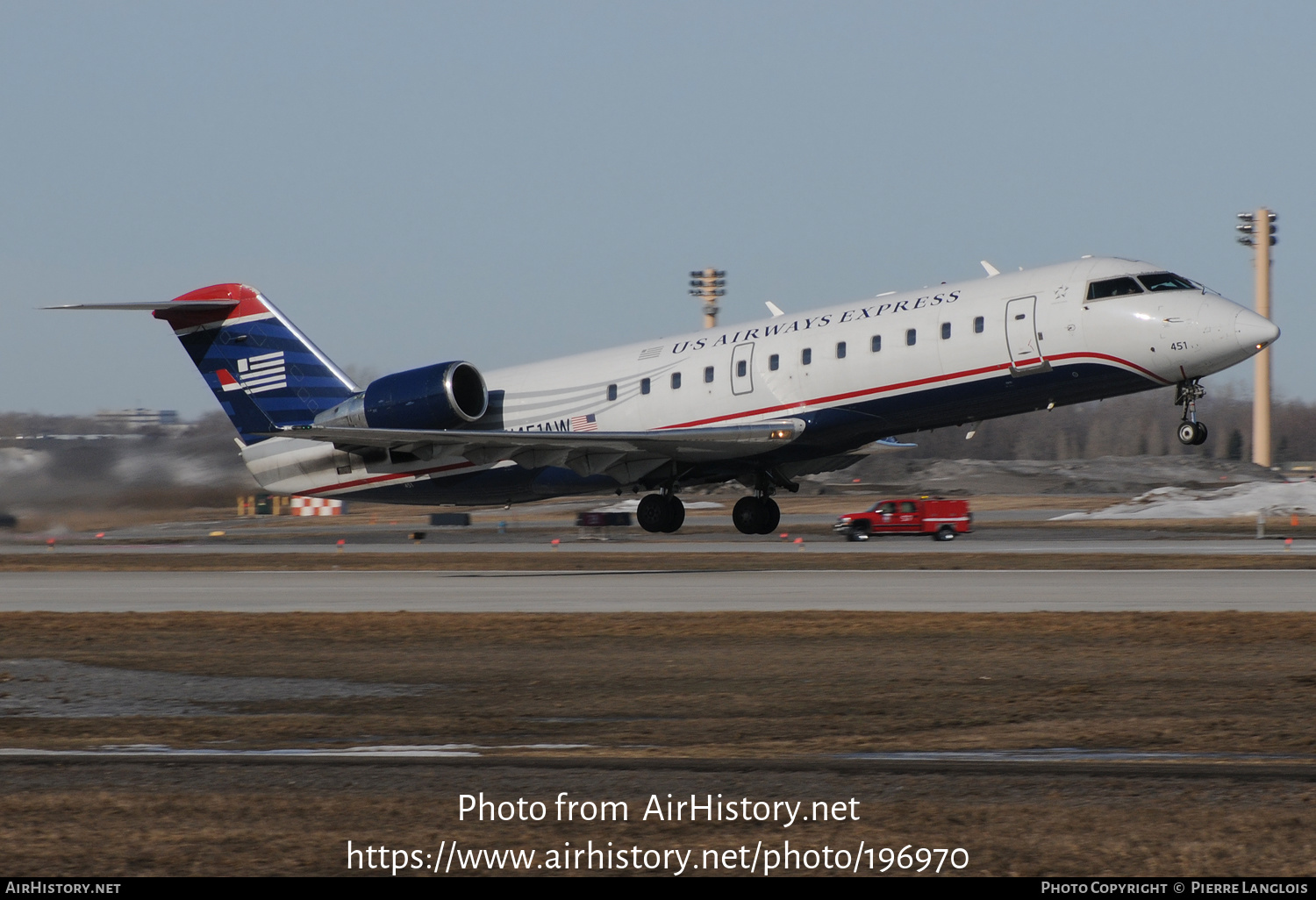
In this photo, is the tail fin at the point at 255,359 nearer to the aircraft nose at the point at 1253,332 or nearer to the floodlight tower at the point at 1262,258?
the aircraft nose at the point at 1253,332

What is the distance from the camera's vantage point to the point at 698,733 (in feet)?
38.4

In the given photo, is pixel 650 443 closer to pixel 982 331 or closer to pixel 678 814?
pixel 982 331

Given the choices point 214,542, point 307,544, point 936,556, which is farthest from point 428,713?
point 214,542

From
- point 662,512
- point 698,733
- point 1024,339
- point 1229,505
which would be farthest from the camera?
point 1229,505

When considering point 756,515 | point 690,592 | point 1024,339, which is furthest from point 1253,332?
point 756,515

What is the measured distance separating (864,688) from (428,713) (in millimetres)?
4302

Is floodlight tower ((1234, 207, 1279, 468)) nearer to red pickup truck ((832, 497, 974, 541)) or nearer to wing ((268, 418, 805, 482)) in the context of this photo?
red pickup truck ((832, 497, 974, 541))

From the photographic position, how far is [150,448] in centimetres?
3644

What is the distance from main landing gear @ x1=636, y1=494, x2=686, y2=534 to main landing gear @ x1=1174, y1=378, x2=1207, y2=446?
34.3 ft

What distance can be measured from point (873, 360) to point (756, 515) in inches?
224

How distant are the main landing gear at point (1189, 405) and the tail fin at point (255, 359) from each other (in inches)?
682

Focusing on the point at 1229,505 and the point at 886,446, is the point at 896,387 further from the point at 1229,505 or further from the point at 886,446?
the point at 1229,505

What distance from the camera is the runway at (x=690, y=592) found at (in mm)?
22578

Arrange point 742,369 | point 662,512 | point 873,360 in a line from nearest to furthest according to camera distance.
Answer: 1. point 873,360
2. point 742,369
3. point 662,512
